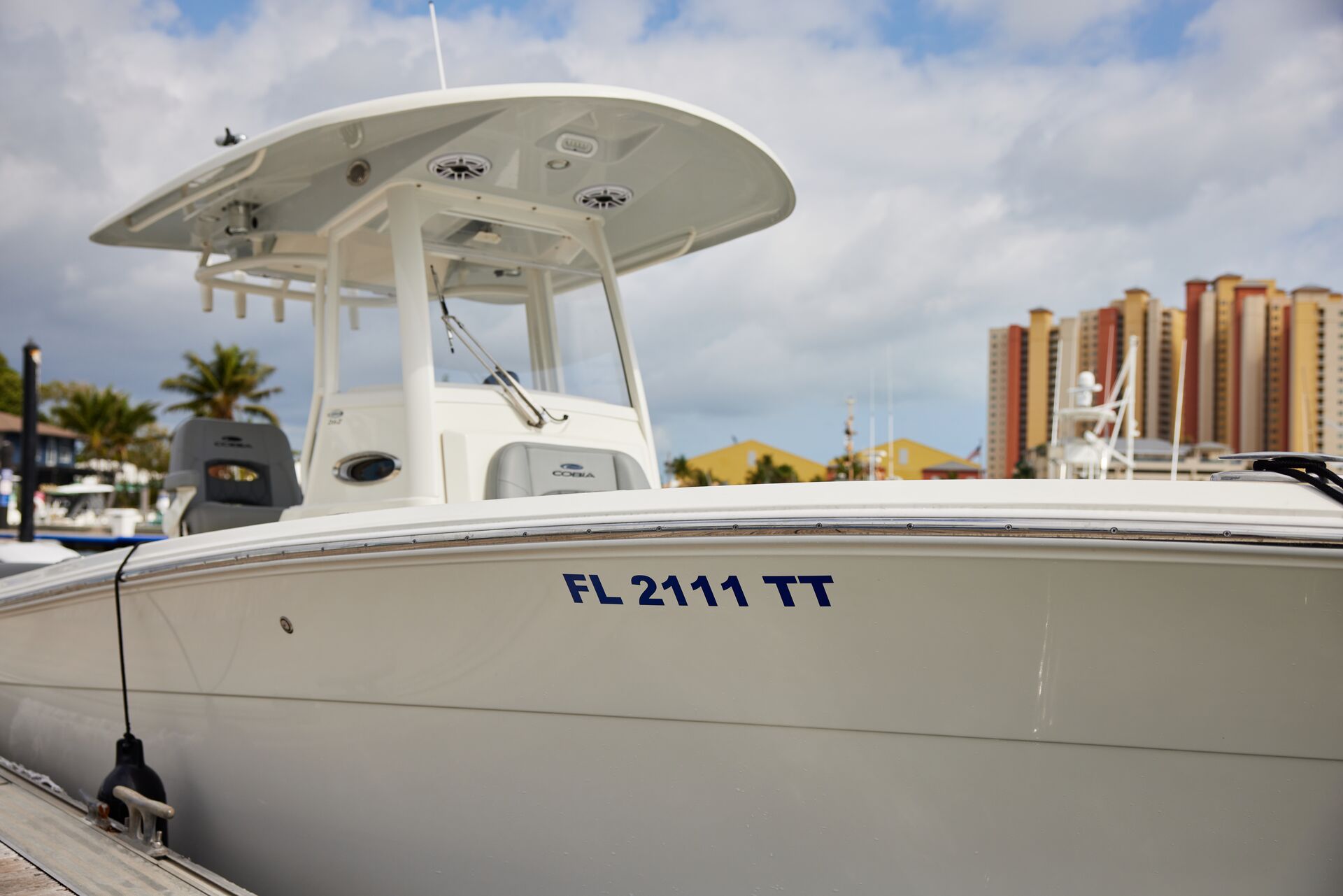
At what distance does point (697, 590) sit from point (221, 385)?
42.6 m

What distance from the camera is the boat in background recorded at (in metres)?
1.76

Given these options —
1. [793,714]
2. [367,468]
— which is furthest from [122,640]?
[793,714]

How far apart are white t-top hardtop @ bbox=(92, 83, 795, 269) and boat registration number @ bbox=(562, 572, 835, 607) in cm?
176

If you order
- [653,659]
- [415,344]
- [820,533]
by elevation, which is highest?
[415,344]

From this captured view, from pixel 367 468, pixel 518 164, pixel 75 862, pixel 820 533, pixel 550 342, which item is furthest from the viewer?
pixel 550 342

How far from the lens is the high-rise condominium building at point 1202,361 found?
40.3m

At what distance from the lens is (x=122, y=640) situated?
307cm

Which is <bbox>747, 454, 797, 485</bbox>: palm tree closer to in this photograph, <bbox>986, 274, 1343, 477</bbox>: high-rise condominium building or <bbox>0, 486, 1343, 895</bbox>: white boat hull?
<bbox>0, 486, 1343, 895</bbox>: white boat hull

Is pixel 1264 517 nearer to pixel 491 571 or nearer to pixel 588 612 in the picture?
pixel 588 612

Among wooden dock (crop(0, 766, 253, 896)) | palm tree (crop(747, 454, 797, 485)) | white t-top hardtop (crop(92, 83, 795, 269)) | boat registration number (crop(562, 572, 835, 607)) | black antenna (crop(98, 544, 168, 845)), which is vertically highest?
white t-top hardtop (crop(92, 83, 795, 269))

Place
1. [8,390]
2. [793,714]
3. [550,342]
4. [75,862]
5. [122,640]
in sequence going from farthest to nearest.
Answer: [8,390]
[550,342]
[122,640]
[75,862]
[793,714]

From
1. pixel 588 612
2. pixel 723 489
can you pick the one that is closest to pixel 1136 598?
pixel 723 489

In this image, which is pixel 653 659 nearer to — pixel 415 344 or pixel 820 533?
pixel 820 533

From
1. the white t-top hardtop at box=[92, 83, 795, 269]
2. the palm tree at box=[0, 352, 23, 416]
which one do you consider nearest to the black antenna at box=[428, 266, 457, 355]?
the white t-top hardtop at box=[92, 83, 795, 269]
